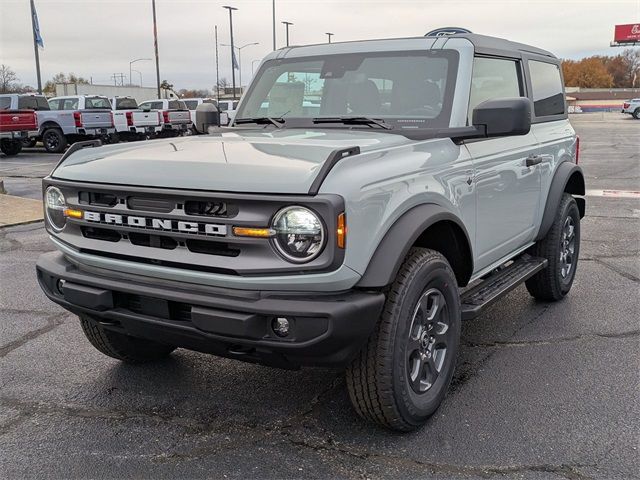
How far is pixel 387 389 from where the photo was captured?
2922 mm

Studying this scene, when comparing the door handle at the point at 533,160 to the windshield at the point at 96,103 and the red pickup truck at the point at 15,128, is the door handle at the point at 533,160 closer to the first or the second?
the red pickup truck at the point at 15,128

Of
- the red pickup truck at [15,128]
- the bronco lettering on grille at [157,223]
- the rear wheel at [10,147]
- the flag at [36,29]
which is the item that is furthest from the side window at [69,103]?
the bronco lettering on grille at [157,223]

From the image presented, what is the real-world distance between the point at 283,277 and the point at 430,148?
1.24 metres

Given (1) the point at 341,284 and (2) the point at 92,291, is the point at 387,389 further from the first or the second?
(2) the point at 92,291

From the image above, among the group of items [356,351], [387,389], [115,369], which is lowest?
[115,369]

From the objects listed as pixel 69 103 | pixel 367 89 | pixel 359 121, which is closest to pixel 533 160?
pixel 367 89

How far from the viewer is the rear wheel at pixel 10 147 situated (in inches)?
815

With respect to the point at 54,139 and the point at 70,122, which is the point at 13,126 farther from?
the point at 70,122

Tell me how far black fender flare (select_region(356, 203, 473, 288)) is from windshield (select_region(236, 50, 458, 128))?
90 centimetres

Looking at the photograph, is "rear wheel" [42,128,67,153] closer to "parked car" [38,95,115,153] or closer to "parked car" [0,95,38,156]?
"parked car" [38,95,115,153]

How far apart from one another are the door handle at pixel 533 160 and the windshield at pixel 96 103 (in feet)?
67.8

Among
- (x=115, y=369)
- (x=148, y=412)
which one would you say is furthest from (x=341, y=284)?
(x=115, y=369)

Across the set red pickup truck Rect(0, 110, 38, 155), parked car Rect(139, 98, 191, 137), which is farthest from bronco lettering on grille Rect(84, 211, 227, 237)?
parked car Rect(139, 98, 191, 137)

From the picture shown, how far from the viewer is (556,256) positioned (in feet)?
16.6
